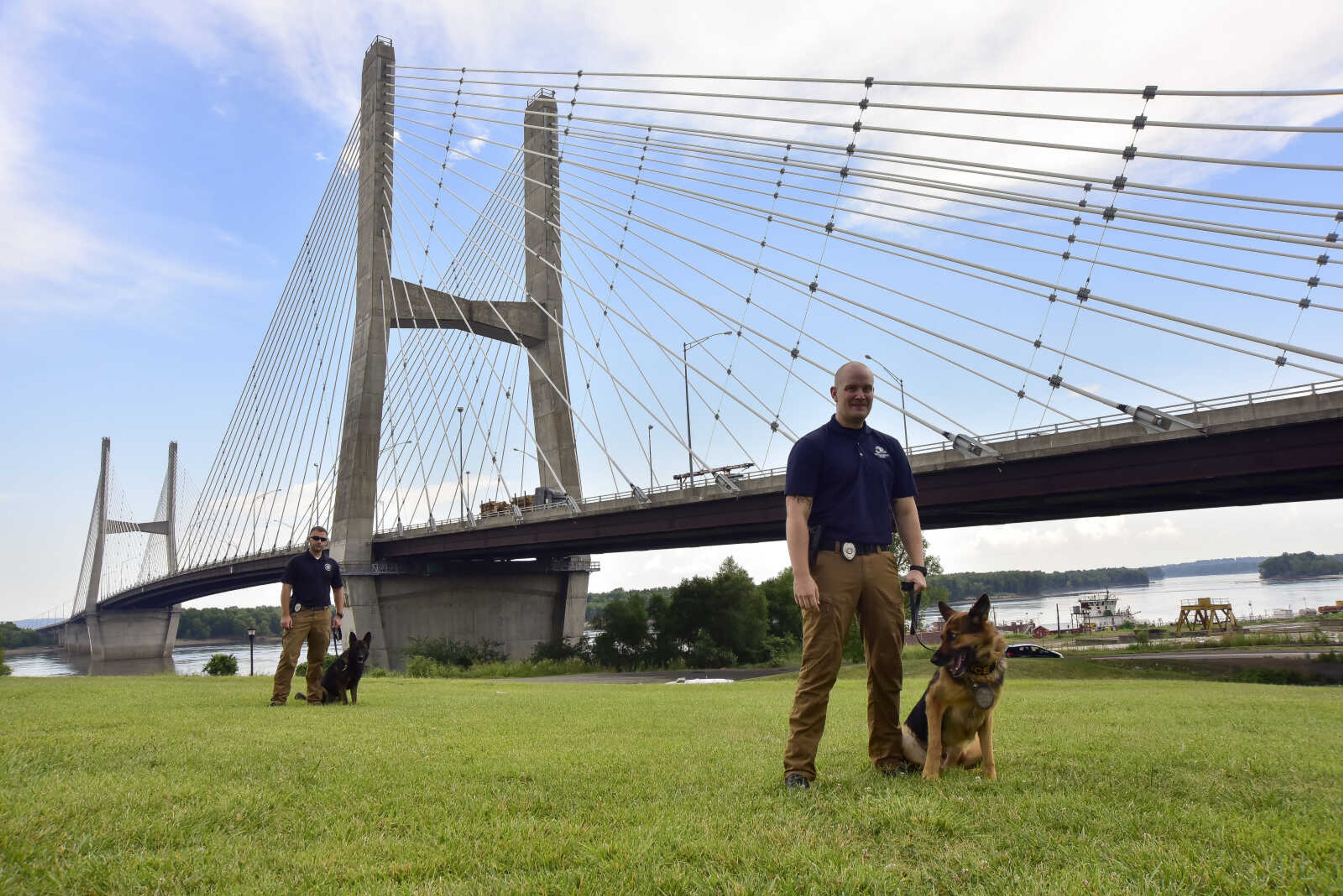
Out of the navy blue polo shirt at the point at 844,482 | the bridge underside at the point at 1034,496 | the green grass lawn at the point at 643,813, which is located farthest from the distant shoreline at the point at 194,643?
the navy blue polo shirt at the point at 844,482

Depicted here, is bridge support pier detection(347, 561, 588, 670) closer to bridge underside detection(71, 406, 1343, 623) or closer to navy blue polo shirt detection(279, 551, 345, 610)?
bridge underside detection(71, 406, 1343, 623)

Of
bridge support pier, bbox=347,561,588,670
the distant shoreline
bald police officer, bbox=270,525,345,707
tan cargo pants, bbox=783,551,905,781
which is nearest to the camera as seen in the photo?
tan cargo pants, bbox=783,551,905,781

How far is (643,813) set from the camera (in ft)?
12.9

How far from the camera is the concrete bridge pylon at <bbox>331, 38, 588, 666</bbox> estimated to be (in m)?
39.9

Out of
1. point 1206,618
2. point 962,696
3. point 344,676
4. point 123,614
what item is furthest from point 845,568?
point 123,614

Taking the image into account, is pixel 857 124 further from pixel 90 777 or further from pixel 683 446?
pixel 90 777

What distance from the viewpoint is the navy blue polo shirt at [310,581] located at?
10.2 m

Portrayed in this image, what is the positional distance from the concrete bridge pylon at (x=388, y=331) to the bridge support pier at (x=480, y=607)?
0.15 metres

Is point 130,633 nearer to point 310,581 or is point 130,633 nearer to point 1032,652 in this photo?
point 1032,652

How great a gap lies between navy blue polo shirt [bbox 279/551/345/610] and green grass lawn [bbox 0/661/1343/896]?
9.38ft

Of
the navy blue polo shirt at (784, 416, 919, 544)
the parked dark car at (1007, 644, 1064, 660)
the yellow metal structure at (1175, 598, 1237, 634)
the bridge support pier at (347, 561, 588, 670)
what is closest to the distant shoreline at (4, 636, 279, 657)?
the bridge support pier at (347, 561, 588, 670)

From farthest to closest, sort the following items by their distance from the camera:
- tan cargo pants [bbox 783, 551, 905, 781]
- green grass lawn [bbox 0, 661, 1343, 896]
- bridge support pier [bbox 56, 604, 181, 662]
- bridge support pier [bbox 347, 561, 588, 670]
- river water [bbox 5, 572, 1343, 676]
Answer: bridge support pier [bbox 56, 604, 181, 662]
river water [bbox 5, 572, 1343, 676]
bridge support pier [bbox 347, 561, 588, 670]
tan cargo pants [bbox 783, 551, 905, 781]
green grass lawn [bbox 0, 661, 1343, 896]

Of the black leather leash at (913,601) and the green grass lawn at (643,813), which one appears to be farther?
the black leather leash at (913,601)

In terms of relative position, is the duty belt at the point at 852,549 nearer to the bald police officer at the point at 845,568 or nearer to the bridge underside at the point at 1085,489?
the bald police officer at the point at 845,568
